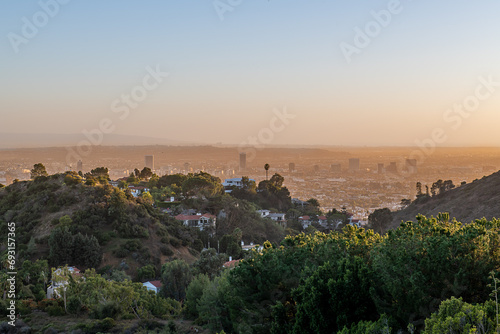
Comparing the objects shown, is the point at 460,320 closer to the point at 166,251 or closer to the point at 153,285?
the point at 153,285

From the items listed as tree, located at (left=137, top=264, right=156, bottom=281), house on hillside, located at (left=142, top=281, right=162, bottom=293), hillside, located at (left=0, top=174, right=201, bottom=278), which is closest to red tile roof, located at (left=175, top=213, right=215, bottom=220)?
hillside, located at (left=0, top=174, right=201, bottom=278)

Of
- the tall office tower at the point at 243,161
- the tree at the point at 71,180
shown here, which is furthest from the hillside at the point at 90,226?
the tall office tower at the point at 243,161

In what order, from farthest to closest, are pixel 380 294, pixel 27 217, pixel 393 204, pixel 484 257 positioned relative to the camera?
pixel 393 204 → pixel 27 217 → pixel 380 294 → pixel 484 257

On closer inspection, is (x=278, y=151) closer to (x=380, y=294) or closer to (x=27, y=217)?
(x=27, y=217)

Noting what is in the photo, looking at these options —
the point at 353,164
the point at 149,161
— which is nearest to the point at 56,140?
the point at 149,161

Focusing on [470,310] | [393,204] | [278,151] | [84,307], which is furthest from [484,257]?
[278,151]
